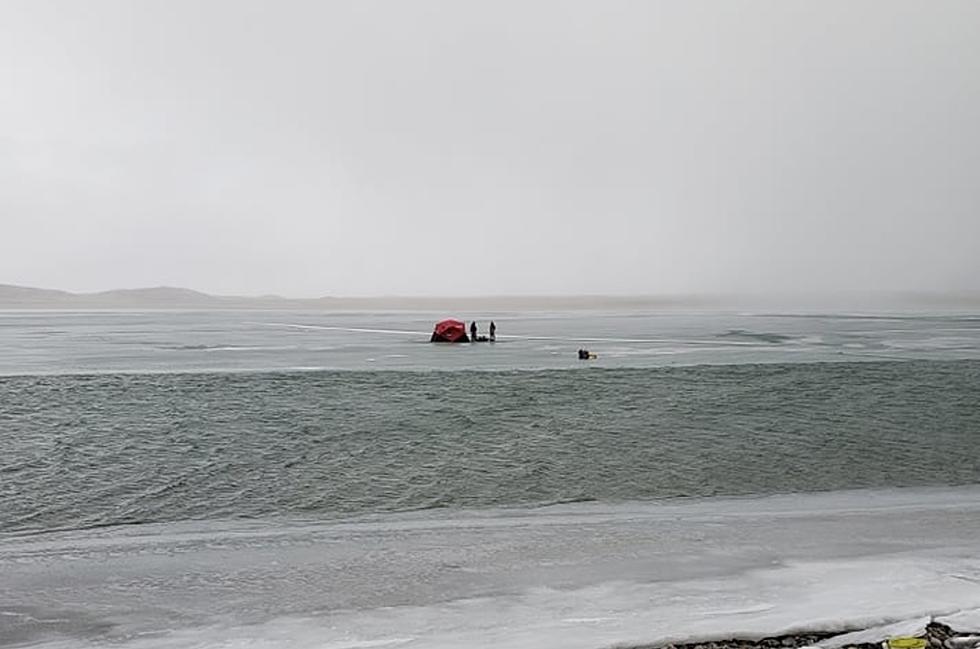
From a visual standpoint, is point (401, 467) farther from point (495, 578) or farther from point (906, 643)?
point (906, 643)

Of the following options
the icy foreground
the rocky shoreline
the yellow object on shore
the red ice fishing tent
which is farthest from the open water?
the red ice fishing tent

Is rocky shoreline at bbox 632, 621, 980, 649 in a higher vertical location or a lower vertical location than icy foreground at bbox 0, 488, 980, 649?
higher

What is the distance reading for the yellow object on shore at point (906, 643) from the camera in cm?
512

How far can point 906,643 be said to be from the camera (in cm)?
518

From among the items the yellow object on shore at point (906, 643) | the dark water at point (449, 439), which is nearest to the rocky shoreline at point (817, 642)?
the yellow object on shore at point (906, 643)

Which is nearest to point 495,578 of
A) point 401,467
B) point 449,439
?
point 401,467

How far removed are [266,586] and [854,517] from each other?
17.7 ft

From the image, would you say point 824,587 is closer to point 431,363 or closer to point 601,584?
point 601,584

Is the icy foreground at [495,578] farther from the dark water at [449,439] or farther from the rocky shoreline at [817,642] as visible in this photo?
the dark water at [449,439]

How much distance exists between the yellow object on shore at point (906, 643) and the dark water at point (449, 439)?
16.8ft

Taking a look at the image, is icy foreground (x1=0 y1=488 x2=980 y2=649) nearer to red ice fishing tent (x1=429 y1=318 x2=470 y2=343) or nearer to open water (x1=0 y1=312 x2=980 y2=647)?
open water (x1=0 y1=312 x2=980 y2=647)

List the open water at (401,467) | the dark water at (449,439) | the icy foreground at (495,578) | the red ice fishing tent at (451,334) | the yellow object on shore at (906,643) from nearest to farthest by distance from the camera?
the yellow object on shore at (906,643), the icy foreground at (495,578), the open water at (401,467), the dark water at (449,439), the red ice fishing tent at (451,334)

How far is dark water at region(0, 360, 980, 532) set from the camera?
10477mm

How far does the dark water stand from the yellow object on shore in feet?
16.8
